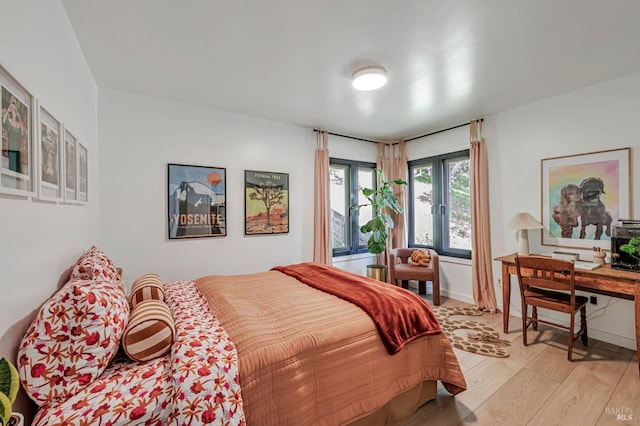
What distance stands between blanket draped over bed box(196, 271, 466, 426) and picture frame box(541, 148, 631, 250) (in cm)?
225

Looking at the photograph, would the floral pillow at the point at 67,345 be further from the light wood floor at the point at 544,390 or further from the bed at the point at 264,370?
the light wood floor at the point at 544,390

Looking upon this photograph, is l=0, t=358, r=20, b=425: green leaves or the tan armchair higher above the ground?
l=0, t=358, r=20, b=425: green leaves

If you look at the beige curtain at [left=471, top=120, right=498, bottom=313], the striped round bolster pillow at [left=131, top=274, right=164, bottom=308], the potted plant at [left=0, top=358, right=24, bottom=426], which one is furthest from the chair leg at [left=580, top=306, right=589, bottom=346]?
the potted plant at [left=0, top=358, right=24, bottom=426]

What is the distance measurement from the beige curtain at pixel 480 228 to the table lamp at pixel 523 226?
47 centimetres

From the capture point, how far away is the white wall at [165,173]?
2861 mm

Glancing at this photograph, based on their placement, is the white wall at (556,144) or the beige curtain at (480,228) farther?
the beige curtain at (480,228)

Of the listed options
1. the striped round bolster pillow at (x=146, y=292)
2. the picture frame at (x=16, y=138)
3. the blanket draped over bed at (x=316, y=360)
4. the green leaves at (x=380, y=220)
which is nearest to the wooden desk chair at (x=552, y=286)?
the blanket draped over bed at (x=316, y=360)

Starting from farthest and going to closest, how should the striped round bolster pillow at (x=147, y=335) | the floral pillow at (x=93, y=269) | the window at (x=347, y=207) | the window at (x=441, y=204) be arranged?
the window at (x=347, y=207) < the window at (x=441, y=204) < the floral pillow at (x=93, y=269) < the striped round bolster pillow at (x=147, y=335)

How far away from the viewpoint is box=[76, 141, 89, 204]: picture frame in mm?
2004

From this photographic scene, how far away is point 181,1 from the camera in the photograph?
5.53 feet

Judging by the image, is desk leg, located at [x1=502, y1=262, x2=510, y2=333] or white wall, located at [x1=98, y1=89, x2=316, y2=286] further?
desk leg, located at [x1=502, y1=262, x2=510, y2=333]

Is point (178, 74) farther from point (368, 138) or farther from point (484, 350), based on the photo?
point (484, 350)

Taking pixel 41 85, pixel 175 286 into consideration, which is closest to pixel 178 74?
pixel 41 85

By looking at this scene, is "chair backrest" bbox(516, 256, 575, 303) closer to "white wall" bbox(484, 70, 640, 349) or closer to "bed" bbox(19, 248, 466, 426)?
"white wall" bbox(484, 70, 640, 349)
